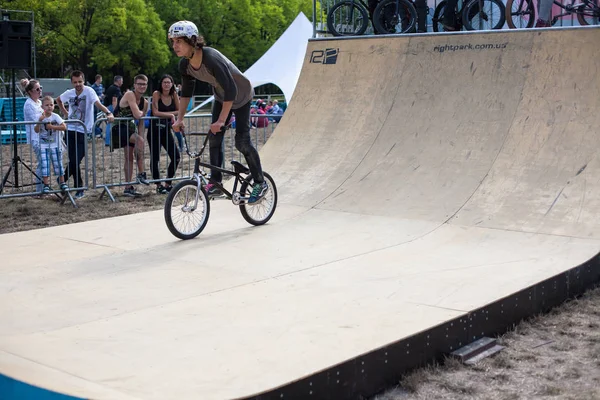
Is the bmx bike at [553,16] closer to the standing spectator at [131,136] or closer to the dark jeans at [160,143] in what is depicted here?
the dark jeans at [160,143]

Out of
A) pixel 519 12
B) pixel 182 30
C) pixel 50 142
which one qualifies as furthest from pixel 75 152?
pixel 519 12

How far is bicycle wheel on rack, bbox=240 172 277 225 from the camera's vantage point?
26.3 feet

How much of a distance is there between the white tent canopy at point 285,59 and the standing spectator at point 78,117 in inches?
503

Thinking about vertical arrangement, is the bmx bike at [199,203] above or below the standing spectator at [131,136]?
below

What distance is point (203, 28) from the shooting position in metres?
52.9

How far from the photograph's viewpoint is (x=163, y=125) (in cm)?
1207

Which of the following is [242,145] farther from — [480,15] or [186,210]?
[480,15]

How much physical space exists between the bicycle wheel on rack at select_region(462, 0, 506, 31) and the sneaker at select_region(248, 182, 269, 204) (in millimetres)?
5632

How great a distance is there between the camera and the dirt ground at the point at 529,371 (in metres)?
4.30

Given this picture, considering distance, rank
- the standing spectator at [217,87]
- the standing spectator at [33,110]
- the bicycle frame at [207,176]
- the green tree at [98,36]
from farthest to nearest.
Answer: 1. the green tree at [98,36]
2. the standing spectator at [33,110]
3. the bicycle frame at [207,176]
4. the standing spectator at [217,87]

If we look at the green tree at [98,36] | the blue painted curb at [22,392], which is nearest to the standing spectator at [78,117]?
the blue painted curb at [22,392]

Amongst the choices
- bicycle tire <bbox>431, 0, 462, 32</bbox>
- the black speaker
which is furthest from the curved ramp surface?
the black speaker

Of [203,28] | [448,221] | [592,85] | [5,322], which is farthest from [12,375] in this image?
[203,28]

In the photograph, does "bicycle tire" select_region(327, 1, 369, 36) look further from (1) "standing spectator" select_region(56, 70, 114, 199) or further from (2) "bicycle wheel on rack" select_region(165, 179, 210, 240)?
(2) "bicycle wheel on rack" select_region(165, 179, 210, 240)
